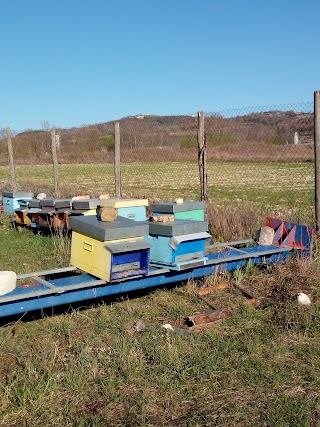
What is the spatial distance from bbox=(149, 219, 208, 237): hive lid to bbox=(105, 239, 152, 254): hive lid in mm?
329

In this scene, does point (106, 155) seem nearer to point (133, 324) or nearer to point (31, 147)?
point (31, 147)

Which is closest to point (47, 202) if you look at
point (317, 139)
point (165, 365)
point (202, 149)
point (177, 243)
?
point (202, 149)

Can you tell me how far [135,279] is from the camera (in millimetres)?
4586

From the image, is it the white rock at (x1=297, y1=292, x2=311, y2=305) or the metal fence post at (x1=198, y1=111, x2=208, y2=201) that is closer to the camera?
the white rock at (x1=297, y1=292, x2=311, y2=305)

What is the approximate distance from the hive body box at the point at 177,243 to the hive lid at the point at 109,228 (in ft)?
1.06

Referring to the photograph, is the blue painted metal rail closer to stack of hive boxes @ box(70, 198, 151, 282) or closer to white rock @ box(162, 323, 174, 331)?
stack of hive boxes @ box(70, 198, 151, 282)

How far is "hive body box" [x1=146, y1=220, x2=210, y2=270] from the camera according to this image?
4.62m

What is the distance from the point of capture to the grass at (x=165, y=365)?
296cm

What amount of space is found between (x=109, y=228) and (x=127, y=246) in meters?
0.23

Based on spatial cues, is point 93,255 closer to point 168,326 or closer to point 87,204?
point 168,326

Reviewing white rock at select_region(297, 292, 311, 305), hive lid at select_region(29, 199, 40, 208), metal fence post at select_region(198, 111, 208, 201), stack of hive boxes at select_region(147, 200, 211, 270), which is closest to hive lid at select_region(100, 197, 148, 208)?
stack of hive boxes at select_region(147, 200, 211, 270)

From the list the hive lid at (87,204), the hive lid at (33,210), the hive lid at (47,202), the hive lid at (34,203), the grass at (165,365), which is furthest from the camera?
the hive lid at (34,203)

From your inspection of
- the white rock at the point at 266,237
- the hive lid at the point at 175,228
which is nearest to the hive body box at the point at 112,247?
the hive lid at the point at 175,228

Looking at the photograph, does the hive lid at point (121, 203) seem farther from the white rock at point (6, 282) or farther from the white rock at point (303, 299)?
the white rock at point (303, 299)
